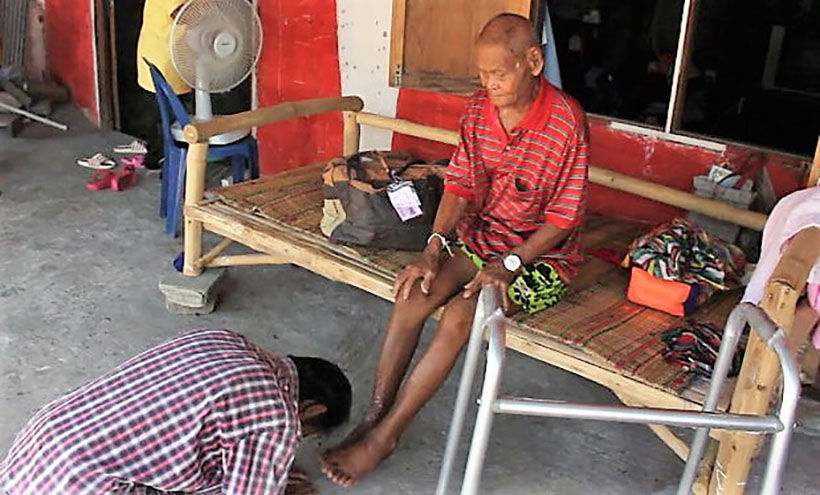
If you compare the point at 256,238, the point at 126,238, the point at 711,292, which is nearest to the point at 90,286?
the point at 126,238

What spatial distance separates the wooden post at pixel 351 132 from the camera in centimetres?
417

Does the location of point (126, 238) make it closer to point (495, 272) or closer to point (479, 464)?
point (495, 272)

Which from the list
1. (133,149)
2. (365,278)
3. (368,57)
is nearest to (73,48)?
(133,149)

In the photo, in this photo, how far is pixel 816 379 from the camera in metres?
2.77

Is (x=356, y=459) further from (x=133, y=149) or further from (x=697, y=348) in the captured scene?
(x=133, y=149)

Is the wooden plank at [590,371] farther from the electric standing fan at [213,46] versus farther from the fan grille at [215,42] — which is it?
the fan grille at [215,42]

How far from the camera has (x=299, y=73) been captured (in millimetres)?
4820

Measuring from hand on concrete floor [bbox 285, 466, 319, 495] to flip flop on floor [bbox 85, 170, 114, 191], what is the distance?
3120 millimetres

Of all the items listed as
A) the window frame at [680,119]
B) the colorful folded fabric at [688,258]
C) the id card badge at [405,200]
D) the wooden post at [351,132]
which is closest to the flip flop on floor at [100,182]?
the wooden post at [351,132]

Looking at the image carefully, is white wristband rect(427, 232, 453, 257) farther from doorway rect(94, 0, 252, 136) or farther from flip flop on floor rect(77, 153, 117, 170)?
doorway rect(94, 0, 252, 136)

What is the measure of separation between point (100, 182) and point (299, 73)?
1.41 m

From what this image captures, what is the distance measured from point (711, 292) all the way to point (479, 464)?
1474mm

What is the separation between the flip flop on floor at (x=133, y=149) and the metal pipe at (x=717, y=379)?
14.8 feet

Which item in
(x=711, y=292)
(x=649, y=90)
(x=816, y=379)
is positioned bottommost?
(x=816, y=379)
